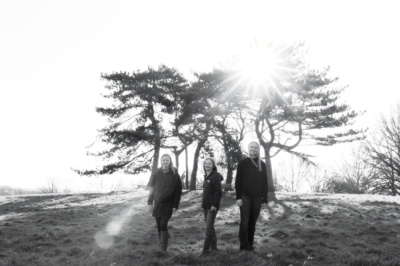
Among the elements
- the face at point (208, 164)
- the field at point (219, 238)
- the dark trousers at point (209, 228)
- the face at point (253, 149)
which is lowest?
the field at point (219, 238)

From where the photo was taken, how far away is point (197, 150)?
26594mm

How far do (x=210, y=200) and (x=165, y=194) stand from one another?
0.99 m

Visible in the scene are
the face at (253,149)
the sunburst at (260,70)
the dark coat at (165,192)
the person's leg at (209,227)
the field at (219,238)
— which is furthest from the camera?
the sunburst at (260,70)

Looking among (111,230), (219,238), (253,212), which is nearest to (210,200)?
(253,212)

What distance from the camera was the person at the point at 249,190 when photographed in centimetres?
726

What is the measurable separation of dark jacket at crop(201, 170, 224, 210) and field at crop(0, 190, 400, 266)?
102cm

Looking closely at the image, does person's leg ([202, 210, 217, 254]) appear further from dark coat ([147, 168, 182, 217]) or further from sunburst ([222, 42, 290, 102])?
sunburst ([222, 42, 290, 102])

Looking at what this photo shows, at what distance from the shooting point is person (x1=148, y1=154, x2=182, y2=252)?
7473mm

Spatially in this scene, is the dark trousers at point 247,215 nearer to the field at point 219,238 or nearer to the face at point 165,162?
the field at point 219,238

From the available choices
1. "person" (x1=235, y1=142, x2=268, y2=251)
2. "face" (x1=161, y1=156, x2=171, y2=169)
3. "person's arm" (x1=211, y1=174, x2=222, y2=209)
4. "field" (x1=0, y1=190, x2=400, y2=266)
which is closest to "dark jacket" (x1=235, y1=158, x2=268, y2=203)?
"person" (x1=235, y1=142, x2=268, y2=251)

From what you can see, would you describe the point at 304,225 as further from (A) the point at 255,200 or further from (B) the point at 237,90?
(B) the point at 237,90

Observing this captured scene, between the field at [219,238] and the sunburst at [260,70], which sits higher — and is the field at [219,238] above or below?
below

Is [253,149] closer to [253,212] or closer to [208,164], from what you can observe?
[208,164]

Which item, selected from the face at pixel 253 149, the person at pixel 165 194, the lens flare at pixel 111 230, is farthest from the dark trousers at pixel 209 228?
the lens flare at pixel 111 230
